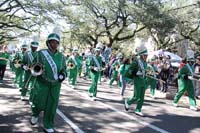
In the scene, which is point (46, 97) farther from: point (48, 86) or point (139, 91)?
point (139, 91)

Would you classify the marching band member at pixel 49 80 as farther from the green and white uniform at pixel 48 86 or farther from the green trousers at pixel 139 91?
the green trousers at pixel 139 91

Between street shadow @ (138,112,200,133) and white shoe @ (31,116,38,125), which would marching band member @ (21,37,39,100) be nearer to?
white shoe @ (31,116,38,125)

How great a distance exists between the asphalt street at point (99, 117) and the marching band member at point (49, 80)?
553 millimetres

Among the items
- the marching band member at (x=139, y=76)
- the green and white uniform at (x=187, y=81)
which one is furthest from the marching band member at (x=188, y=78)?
the marching band member at (x=139, y=76)

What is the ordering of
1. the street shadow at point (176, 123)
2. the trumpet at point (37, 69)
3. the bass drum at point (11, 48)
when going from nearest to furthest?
the trumpet at point (37, 69), the street shadow at point (176, 123), the bass drum at point (11, 48)

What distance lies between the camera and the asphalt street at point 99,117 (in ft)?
26.4

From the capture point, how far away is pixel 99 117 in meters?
9.58

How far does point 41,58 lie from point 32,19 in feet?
79.5

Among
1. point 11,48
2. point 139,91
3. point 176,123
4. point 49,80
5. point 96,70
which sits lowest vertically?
point 176,123

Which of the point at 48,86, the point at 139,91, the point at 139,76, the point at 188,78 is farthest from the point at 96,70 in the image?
the point at 48,86

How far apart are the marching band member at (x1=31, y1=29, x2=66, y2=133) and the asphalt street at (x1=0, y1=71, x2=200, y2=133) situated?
0.55 m

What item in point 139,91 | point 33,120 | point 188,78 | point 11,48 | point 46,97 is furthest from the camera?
point 11,48

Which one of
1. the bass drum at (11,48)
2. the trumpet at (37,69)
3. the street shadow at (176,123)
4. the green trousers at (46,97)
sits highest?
the bass drum at (11,48)

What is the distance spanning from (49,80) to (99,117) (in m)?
2.78
